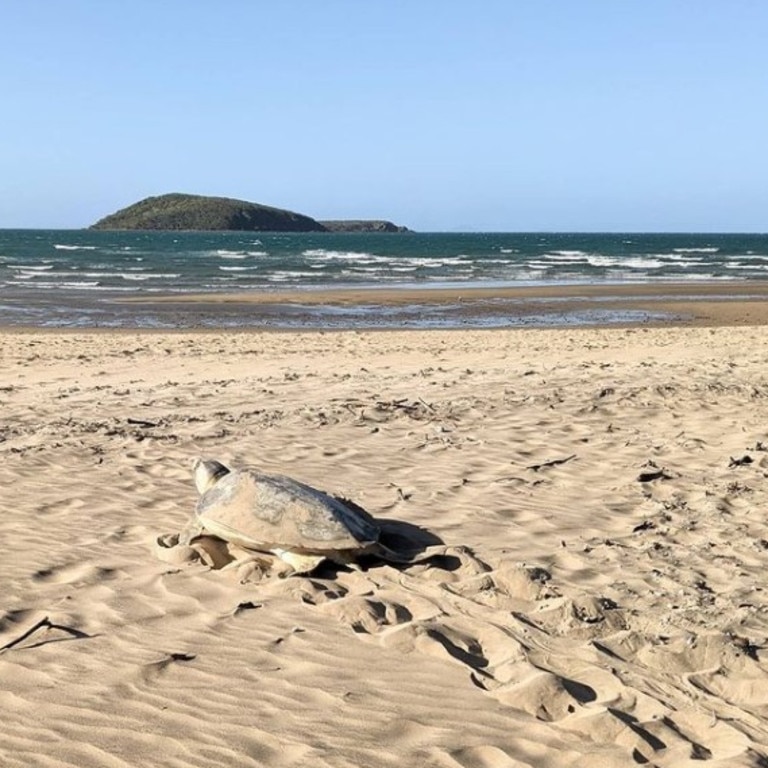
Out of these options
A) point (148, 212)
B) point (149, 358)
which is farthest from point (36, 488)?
point (148, 212)

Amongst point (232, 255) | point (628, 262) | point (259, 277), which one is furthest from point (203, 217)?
point (259, 277)

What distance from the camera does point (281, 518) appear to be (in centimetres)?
515

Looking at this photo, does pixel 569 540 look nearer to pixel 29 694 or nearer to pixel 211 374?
pixel 29 694

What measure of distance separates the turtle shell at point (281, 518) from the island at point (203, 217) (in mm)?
142658

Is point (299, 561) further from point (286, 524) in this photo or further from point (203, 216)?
point (203, 216)

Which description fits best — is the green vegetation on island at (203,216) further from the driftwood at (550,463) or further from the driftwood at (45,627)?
the driftwood at (45,627)

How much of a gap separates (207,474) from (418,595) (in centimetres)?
171

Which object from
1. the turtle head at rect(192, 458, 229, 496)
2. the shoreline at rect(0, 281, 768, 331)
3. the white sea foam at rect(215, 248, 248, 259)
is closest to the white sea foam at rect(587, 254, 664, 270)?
the shoreline at rect(0, 281, 768, 331)

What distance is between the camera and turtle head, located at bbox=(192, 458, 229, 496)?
5914 millimetres

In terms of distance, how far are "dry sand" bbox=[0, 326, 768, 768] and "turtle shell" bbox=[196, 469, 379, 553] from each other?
191 millimetres

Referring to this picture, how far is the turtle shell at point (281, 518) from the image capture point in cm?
508

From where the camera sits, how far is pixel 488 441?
323 inches

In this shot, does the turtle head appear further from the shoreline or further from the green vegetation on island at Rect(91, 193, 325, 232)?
the green vegetation on island at Rect(91, 193, 325, 232)

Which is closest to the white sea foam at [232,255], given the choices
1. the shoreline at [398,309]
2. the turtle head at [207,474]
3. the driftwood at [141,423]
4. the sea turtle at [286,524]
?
the shoreline at [398,309]
